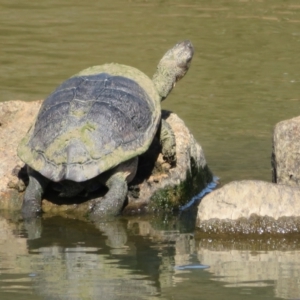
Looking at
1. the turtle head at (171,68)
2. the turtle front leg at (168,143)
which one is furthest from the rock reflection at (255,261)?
the turtle head at (171,68)

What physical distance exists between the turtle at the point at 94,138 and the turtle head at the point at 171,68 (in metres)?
0.72

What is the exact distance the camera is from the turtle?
7457 millimetres

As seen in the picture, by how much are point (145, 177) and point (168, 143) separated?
0.34m

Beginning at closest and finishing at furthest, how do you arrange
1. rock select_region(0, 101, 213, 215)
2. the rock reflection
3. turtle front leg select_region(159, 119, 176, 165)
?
the rock reflection → rock select_region(0, 101, 213, 215) → turtle front leg select_region(159, 119, 176, 165)

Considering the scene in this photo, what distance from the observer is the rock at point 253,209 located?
23.1 ft

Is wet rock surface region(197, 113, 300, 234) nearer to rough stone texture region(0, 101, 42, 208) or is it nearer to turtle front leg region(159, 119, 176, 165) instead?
turtle front leg region(159, 119, 176, 165)

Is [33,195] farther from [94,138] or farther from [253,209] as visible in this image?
[253,209]

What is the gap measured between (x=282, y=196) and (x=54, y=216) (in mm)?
1864

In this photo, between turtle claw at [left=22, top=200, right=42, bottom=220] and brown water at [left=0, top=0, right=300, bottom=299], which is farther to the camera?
turtle claw at [left=22, top=200, right=42, bottom=220]

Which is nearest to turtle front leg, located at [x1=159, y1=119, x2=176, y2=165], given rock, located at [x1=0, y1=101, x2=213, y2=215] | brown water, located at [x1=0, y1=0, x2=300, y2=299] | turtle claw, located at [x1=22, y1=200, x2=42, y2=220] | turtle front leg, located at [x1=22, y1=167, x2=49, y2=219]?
rock, located at [x1=0, y1=101, x2=213, y2=215]

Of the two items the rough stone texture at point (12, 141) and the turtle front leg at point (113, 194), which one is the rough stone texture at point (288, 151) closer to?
the turtle front leg at point (113, 194)

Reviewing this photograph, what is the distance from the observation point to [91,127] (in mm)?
7605

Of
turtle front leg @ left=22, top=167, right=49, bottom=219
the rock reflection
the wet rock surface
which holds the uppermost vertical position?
turtle front leg @ left=22, top=167, right=49, bottom=219

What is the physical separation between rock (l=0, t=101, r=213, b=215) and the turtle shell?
40 cm
